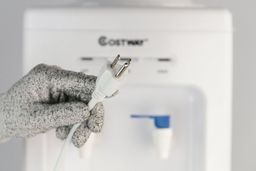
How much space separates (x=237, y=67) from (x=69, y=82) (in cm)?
35

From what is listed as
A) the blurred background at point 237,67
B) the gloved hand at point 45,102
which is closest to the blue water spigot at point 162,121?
the gloved hand at point 45,102

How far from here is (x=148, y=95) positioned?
2.09 feet

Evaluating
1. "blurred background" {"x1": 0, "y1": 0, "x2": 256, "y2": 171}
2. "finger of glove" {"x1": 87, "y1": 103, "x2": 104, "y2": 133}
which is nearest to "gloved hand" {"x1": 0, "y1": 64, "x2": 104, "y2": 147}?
"finger of glove" {"x1": 87, "y1": 103, "x2": 104, "y2": 133}

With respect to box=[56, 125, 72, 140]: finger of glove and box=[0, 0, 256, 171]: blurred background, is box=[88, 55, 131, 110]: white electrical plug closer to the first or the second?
box=[56, 125, 72, 140]: finger of glove

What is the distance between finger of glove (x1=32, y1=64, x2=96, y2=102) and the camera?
1.79 ft

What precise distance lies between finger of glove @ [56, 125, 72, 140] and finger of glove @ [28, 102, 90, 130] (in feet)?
0.11

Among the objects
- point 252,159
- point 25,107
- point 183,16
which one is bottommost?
point 252,159

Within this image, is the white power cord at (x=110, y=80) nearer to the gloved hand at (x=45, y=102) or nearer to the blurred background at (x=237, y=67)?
the gloved hand at (x=45, y=102)

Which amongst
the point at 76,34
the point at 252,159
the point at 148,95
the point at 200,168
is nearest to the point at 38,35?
the point at 76,34

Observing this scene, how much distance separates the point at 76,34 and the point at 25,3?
0.74 feet

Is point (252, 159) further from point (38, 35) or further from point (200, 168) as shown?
point (38, 35)

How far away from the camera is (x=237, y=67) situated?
81 centimetres

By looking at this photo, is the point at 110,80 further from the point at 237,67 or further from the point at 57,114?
the point at 237,67

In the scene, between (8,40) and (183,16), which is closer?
(183,16)
